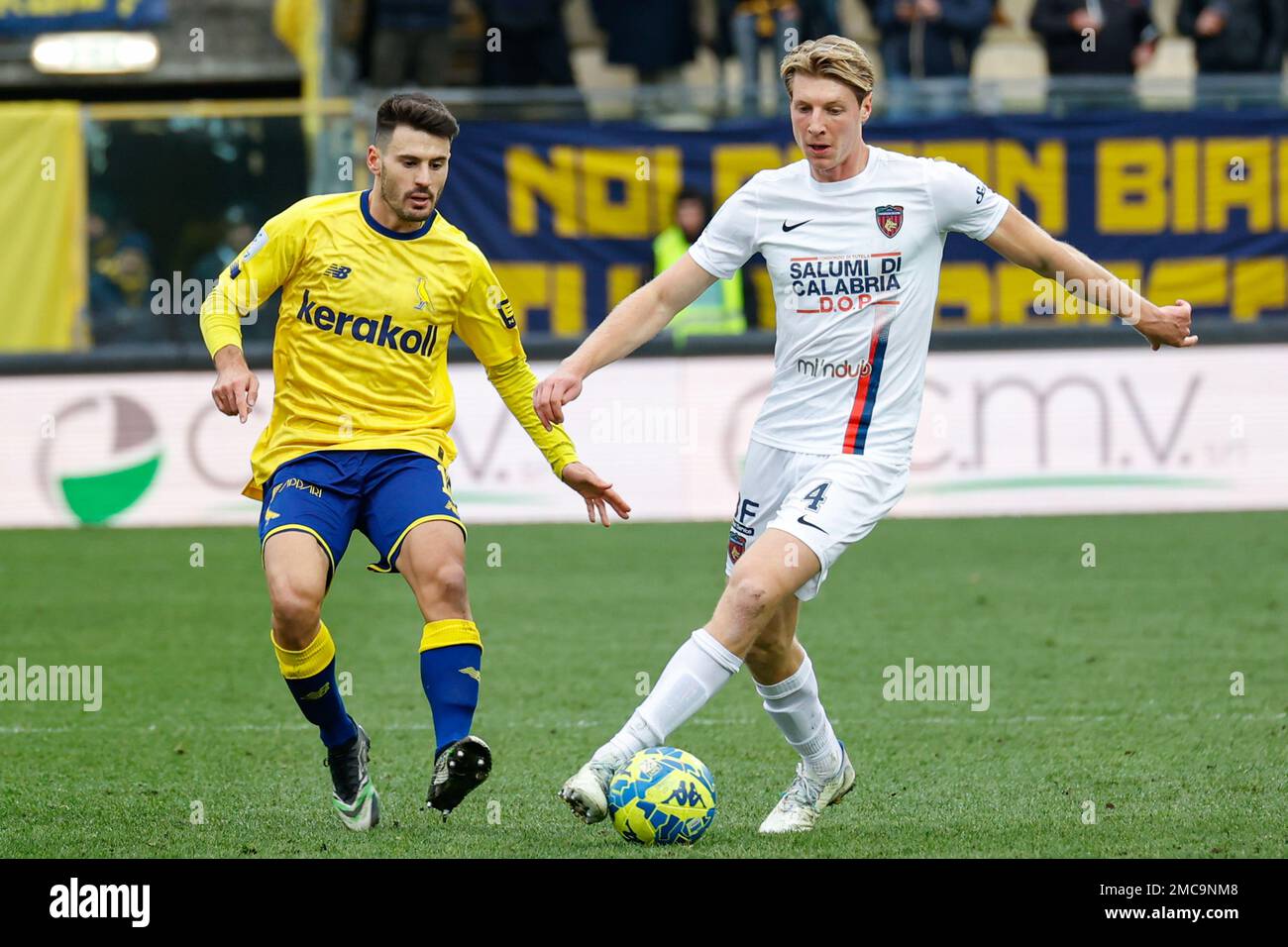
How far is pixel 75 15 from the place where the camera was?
60.0 ft

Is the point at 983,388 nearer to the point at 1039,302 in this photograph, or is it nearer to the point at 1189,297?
the point at 1039,302

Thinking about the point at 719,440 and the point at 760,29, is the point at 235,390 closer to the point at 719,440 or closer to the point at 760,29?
the point at 719,440

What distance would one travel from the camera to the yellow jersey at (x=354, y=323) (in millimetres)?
6211

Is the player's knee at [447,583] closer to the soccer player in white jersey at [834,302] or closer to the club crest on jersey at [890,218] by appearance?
the soccer player in white jersey at [834,302]

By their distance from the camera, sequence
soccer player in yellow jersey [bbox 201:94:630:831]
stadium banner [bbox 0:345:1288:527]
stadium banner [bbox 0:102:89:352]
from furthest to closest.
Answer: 1. stadium banner [bbox 0:102:89:352]
2. stadium banner [bbox 0:345:1288:527]
3. soccer player in yellow jersey [bbox 201:94:630:831]

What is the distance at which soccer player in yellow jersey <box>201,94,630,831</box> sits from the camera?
19.6 ft

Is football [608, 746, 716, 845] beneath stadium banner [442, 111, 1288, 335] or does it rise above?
beneath

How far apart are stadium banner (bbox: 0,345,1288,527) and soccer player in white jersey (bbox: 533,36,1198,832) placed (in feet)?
26.1

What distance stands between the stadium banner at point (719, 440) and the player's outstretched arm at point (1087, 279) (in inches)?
315

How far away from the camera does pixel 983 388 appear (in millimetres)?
14047

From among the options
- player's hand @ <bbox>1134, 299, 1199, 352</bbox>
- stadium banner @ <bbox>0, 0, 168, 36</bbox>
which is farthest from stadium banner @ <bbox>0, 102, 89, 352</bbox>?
player's hand @ <bbox>1134, 299, 1199, 352</bbox>

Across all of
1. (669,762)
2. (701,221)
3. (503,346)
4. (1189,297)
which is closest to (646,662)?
(503,346)

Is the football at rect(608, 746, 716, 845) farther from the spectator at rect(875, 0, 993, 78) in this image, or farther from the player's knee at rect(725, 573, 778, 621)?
the spectator at rect(875, 0, 993, 78)

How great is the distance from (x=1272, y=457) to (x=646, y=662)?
6.60m
